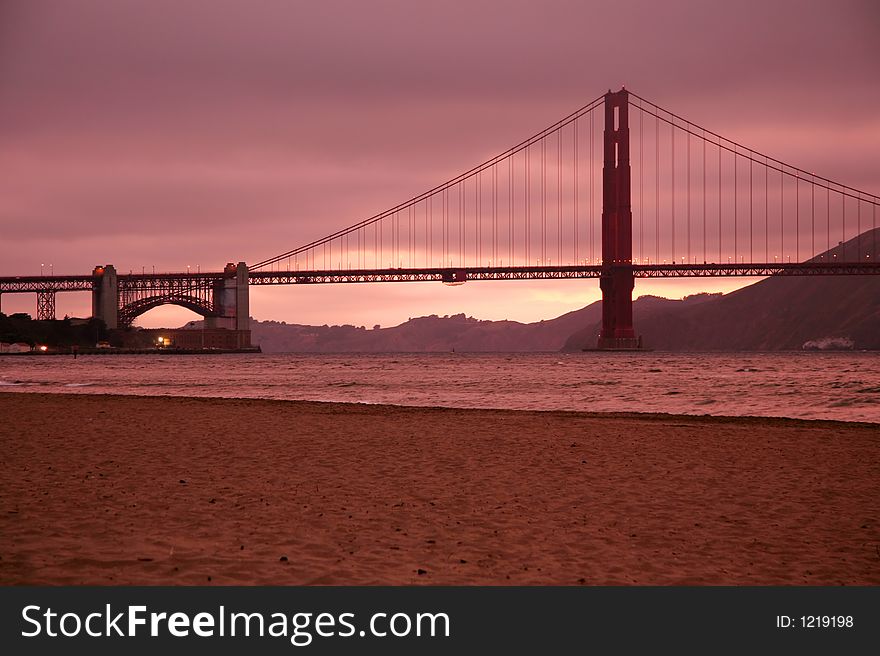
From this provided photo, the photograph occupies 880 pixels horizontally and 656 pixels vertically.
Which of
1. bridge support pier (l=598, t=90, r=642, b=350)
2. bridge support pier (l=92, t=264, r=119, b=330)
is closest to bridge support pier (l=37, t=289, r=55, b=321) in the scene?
bridge support pier (l=92, t=264, r=119, b=330)

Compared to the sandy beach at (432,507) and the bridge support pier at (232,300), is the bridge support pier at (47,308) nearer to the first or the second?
the bridge support pier at (232,300)

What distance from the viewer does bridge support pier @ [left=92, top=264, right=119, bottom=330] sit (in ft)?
465

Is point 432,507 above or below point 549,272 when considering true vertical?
below

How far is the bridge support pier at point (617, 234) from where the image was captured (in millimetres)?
121075

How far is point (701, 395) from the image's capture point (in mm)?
33750

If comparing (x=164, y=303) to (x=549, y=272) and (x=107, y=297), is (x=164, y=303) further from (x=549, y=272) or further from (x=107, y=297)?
(x=549, y=272)

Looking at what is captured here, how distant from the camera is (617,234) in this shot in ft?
406

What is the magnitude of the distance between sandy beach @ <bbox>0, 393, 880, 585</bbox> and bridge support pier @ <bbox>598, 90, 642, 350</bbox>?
106804 mm

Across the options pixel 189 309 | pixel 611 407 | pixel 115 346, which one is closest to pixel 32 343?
pixel 115 346

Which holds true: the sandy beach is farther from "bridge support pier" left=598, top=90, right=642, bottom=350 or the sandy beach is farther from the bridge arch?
the bridge arch

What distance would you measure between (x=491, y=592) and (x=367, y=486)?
14.5 feet

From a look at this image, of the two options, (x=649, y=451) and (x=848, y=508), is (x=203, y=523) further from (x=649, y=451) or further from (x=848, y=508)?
(x=649, y=451)

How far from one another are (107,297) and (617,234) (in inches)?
3229

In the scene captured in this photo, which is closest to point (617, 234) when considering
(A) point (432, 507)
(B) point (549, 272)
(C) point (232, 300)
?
(B) point (549, 272)
